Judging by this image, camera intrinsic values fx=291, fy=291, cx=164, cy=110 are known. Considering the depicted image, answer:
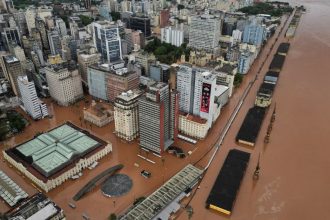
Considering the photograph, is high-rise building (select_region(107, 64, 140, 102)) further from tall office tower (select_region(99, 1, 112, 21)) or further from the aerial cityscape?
tall office tower (select_region(99, 1, 112, 21))

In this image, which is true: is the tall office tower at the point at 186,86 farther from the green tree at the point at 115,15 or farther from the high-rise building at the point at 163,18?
the green tree at the point at 115,15

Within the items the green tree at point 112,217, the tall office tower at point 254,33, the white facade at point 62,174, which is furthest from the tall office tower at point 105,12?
the green tree at point 112,217

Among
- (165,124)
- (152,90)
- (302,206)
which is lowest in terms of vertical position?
(302,206)

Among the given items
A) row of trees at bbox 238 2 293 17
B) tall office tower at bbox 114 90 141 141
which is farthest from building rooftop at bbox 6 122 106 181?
row of trees at bbox 238 2 293 17

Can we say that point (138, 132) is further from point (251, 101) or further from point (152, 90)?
point (251, 101)

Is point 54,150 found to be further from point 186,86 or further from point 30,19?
point 30,19

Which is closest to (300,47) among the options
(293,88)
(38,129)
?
(293,88)
